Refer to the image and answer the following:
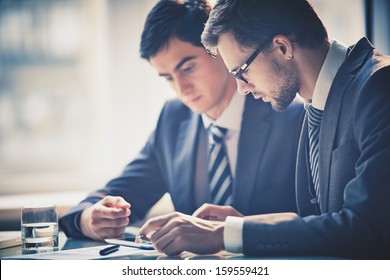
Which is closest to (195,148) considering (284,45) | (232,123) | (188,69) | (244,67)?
(232,123)

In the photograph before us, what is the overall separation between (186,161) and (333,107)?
0.64m

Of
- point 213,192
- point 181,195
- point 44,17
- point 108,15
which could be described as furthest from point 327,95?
point 44,17

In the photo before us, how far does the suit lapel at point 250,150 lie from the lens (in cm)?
186

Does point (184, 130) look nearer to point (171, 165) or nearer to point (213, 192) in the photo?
point (171, 165)

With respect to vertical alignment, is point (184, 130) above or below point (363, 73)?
below

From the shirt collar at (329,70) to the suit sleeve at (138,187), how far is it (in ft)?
2.28

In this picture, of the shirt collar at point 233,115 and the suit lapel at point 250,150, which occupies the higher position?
the shirt collar at point 233,115

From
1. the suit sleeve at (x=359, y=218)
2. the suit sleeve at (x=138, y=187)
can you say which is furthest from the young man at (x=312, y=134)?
the suit sleeve at (x=138, y=187)

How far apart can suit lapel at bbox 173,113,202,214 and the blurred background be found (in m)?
0.14

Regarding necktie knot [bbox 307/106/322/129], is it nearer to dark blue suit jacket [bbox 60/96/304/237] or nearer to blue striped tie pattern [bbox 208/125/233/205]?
dark blue suit jacket [bbox 60/96/304/237]

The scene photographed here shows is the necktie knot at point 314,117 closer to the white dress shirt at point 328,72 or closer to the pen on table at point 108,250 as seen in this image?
the white dress shirt at point 328,72

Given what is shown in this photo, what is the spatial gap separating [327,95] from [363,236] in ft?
1.46

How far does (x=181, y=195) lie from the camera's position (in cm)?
200

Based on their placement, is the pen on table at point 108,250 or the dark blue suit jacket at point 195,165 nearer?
the pen on table at point 108,250
